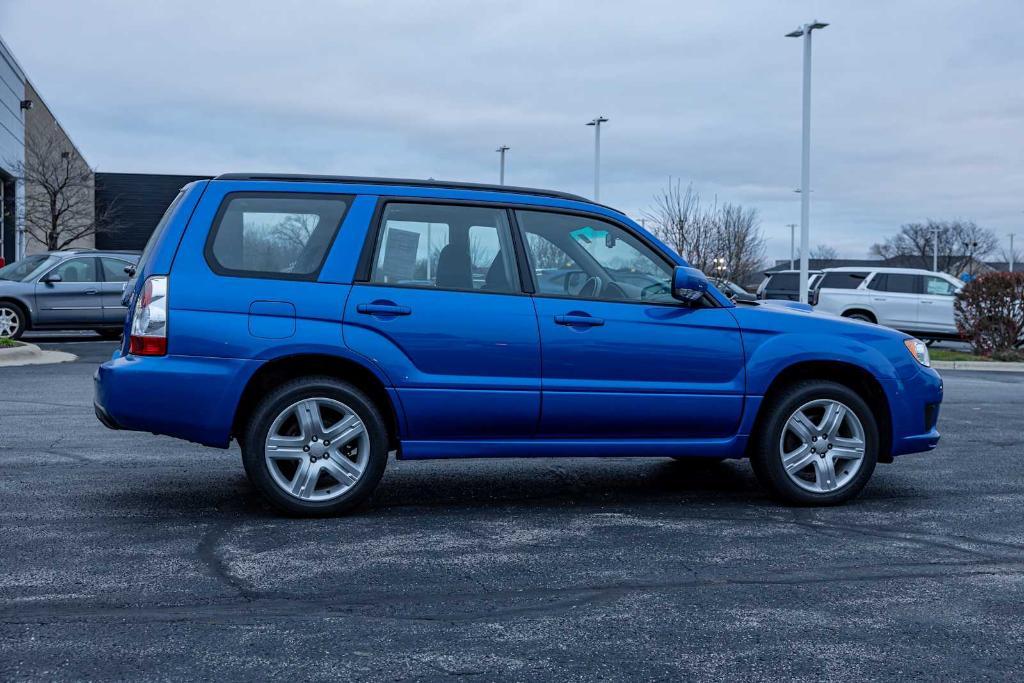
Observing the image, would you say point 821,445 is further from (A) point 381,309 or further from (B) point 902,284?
(B) point 902,284

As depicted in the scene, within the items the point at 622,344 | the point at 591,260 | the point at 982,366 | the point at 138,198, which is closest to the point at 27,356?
the point at 591,260

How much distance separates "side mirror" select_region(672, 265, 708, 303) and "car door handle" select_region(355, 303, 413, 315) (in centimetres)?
145

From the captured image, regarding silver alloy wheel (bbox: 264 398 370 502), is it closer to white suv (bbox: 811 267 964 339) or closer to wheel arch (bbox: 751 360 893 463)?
wheel arch (bbox: 751 360 893 463)

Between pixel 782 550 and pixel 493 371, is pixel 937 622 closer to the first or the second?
pixel 782 550

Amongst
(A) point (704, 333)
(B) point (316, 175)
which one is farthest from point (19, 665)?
(A) point (704, 333)

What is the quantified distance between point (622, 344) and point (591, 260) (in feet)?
1.73

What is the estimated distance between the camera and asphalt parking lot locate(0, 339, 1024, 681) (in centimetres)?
383

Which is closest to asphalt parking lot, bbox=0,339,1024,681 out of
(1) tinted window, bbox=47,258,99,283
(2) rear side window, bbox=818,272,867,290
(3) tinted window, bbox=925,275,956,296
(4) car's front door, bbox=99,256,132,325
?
(4) car's front door, bbox=99,256,132,325

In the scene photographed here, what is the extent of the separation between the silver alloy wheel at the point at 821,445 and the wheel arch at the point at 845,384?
0.56 ft

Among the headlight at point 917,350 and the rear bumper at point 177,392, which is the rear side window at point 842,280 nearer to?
the headlight at point 917,350

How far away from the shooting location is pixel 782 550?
541 centimetres

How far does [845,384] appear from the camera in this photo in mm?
6652

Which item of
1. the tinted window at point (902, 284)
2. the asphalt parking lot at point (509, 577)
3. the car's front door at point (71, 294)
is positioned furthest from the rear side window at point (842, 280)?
the asphalt parking lot at point (509, 577)

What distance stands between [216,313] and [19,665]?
2.38 m
